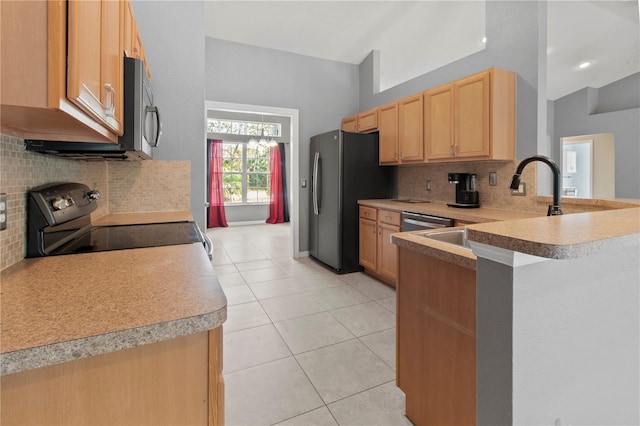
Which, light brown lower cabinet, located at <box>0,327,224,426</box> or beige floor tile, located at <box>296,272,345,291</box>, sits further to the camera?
beige floor tile, located at <box>296,272,345,291</box>

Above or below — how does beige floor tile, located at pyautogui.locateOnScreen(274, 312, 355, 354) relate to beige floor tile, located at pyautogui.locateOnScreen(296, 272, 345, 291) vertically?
below

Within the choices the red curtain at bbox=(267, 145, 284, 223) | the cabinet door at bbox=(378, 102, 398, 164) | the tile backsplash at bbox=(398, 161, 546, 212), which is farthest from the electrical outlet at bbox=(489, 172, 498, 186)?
the red curtain at bbox=(267, 145, 284, 223)

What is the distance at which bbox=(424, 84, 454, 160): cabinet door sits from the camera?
3088mm

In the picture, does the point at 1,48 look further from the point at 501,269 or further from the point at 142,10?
the point at 142,10

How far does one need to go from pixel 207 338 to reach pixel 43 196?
96cm

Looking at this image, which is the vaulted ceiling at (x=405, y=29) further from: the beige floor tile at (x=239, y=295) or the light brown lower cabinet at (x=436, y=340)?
the beige floor tile at (x=239, y=295)

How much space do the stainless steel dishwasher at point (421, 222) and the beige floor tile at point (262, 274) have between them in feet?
5.37

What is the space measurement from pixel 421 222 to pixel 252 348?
6.01ft

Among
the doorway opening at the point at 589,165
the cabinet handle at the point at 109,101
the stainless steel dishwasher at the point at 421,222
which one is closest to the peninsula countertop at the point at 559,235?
the cabinet handle at the point at 109,101

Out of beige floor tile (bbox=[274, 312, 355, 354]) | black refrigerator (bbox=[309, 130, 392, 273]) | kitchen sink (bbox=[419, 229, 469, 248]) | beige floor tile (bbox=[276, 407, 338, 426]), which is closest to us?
beige floor tile (bbox=[276, 407, 338, 426])

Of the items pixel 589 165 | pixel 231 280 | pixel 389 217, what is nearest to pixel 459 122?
pixel 389 217

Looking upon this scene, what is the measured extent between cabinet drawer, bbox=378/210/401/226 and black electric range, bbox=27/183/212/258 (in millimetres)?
2174

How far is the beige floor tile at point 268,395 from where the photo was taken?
1.57 m

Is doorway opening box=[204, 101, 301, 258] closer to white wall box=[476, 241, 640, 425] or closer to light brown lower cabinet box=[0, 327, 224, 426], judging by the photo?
white wall box=[476, 241, 640, 425]
